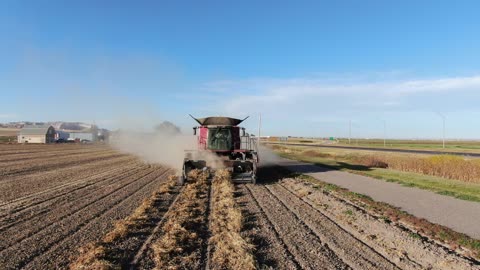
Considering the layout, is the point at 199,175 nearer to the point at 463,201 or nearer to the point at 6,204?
the point at 6,204

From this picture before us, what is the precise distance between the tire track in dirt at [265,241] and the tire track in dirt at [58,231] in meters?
4.10

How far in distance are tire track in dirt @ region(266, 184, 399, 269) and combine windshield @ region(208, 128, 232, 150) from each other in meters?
7.33

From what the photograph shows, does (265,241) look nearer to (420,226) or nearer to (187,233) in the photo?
(187,233)

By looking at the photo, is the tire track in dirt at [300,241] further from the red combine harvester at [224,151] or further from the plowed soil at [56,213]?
the red combine harvester at [224,151]

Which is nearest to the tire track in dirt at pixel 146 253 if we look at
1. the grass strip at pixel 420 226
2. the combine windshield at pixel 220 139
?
the grass strip at pixel 420 226

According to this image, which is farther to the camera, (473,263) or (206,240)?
(206,240)

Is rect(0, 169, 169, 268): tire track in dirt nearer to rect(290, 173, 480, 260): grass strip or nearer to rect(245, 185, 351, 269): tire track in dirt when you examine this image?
rect(245, 185, 351, 269): tire track in dirt

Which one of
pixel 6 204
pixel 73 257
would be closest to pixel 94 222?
pixel 73 257

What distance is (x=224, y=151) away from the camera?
19594 mm

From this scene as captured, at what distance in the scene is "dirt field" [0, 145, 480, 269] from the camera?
6797 millimetres

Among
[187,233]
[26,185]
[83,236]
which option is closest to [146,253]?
[187,233]

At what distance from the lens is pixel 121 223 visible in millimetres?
9156

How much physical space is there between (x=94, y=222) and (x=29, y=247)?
222 cm

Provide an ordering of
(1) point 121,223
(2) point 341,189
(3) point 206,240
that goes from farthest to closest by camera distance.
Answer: (2) point 341,189 → (1) point 121,223 → (3) point 206,240
